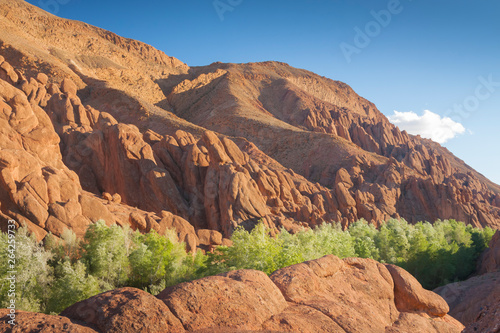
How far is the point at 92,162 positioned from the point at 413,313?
43.5 meters

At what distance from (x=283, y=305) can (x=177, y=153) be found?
140 ft

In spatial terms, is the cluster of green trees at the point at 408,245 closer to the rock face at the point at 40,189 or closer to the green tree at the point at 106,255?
the green tree at the point at 106,255

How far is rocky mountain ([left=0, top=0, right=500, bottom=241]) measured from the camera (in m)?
31.6

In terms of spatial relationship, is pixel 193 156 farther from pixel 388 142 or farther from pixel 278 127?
pixel 388 142

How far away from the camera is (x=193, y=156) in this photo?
5047cm

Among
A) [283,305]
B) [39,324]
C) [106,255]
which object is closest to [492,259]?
[283,305]

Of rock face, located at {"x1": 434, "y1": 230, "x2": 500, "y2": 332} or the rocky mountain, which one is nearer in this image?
rock face, located at {"x1": 434, "y1": 230, "x2": 500, "y2": 332}

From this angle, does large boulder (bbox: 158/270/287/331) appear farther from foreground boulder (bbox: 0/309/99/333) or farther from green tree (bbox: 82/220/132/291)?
green tree (bbox: 82/220/132/291)

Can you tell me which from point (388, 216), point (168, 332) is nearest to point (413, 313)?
point (168, 332)

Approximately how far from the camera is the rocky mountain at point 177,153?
3161 cm

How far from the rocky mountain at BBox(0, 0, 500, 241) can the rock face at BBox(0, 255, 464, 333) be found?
60.6 feet

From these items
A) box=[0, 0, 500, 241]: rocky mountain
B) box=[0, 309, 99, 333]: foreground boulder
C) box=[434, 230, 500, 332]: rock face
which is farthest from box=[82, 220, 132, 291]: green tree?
box=[434, 230, 500, 332]: rock face

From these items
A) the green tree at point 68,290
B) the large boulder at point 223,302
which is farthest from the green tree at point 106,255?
the large boulder at point 223,302

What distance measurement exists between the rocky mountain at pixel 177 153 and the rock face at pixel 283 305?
18456 millimetres
